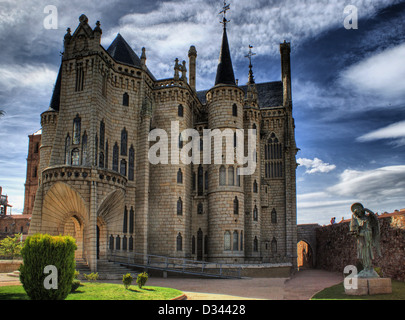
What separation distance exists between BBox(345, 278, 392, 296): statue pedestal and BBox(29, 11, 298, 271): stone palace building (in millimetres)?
15291

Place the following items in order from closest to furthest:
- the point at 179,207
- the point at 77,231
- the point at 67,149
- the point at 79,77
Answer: the point at 77,231, the point at 67,149, the point at 79,77, the point at 179,207

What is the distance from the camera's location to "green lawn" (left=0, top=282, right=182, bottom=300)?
1455 cm

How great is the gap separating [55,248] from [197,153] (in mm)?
23268

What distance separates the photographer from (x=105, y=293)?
15820 mm

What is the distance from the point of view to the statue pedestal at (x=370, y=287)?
14.9m

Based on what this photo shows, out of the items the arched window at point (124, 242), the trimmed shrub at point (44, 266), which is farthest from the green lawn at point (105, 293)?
the arched window at point (124, 242)

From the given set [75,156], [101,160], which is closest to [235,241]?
[101,160]

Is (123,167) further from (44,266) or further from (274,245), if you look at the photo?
(44,266)

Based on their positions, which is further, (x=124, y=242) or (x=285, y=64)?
(x=285, y=64)

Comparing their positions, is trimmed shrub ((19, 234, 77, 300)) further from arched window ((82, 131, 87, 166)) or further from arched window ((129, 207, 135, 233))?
arched window ((129, 207, 135, 233))

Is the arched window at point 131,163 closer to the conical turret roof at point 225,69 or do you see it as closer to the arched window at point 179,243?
the arched window at point 179,243

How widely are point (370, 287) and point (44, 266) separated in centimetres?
1192

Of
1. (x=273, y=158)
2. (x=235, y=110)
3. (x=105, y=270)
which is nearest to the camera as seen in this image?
(x=105, y=270)

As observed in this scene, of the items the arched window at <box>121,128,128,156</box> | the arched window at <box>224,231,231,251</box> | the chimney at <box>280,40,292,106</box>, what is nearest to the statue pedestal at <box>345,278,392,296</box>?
the arched window at <box>224,231,231,251</box>
